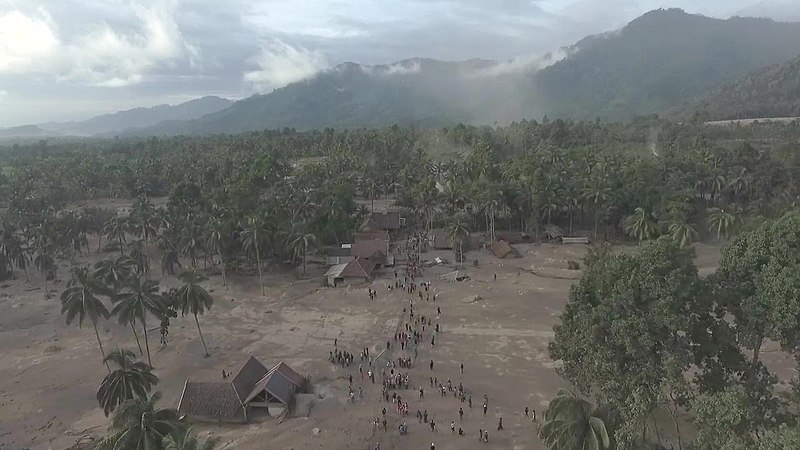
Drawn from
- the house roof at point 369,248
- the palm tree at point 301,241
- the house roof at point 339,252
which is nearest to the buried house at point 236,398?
the palm tree at point 301,241

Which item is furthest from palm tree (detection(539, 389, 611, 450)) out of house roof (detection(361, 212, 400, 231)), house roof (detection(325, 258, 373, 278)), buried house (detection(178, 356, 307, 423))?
house roof (detection(361, 212, 400, 231))

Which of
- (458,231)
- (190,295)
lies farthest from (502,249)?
(190,295)

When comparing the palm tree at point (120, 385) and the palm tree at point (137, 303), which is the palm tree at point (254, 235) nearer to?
the palm tree at point (137, 303)

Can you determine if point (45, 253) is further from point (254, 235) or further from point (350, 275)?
point (350, 275)

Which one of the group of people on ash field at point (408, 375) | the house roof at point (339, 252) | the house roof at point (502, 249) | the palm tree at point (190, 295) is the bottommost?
the group of people on ash field at point (408, 375)

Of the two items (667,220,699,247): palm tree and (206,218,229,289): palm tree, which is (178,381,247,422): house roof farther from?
(667,220,699,247): palm tree

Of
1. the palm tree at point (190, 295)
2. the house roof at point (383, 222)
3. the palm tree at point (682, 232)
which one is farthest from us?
the house roof at point (383, 222)
